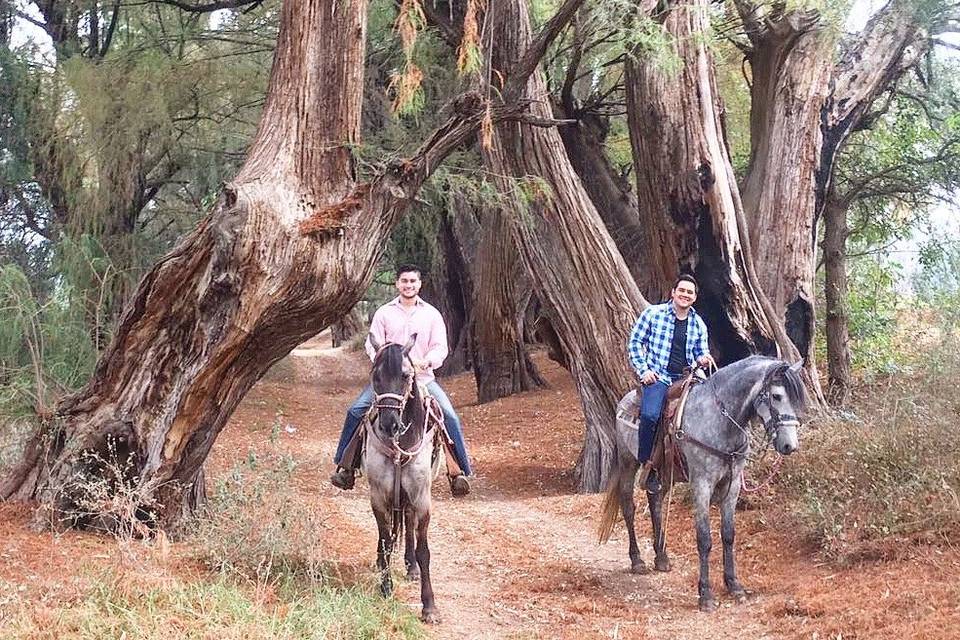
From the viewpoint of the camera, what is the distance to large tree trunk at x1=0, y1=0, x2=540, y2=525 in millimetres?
7867

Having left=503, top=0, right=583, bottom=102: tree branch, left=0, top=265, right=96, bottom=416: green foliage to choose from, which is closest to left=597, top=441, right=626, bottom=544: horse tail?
left=503, top=0, right=583, bottom=102: tree branch

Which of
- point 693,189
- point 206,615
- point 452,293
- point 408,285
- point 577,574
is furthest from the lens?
point 452,293

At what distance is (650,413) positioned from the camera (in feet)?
25.7

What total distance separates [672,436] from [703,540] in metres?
0.81

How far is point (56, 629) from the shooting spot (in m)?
5.06

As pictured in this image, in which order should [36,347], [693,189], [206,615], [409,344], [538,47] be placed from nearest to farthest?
[206,615]
[409,344]
[36,347]
[538,47]
[693,189]

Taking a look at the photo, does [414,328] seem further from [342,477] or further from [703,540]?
[703,540]

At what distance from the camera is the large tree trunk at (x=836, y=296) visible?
1394 centimetres

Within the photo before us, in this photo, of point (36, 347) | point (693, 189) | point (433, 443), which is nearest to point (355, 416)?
point (433, 443)

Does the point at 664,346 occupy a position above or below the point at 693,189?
below

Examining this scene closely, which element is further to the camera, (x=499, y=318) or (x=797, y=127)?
(x=499, y=318)

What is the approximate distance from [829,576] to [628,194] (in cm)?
802

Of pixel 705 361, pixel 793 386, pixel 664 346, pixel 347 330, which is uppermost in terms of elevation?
pixel 664 346

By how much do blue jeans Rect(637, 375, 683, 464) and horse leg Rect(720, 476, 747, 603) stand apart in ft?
2.49
